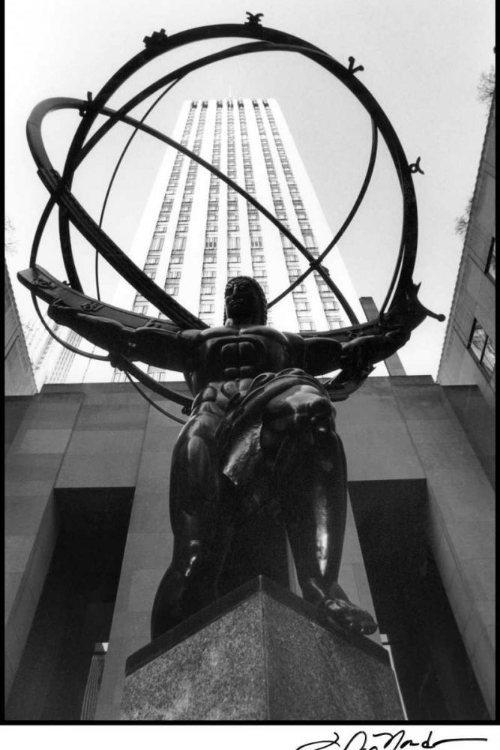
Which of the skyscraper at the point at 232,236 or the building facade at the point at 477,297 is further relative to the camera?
the skyscraper at the point at 232,236

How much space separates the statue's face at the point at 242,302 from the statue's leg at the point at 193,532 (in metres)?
1.31

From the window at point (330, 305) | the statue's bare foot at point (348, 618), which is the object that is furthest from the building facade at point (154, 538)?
the window at point (330, 305)

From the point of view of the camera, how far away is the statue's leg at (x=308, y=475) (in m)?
3.02

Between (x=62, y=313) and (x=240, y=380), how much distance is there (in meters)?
1.47

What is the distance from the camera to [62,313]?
434 cm

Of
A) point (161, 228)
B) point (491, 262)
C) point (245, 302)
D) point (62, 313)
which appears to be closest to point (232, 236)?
point (161, 228)

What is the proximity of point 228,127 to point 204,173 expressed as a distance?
1888cm

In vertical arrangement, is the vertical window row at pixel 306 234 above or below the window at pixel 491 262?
below

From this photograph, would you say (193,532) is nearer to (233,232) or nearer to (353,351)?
(353,351)

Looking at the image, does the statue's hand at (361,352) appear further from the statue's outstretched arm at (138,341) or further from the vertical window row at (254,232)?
the vertical window row at (254,232)

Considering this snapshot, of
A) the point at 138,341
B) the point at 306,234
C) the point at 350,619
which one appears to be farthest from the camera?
the point at 306,234

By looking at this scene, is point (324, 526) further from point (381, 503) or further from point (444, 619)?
point (444, 619)

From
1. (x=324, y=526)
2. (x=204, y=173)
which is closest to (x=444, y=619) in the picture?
(x=324, y=526)

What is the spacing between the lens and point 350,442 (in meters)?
9.31
